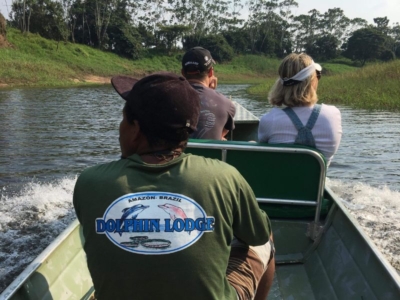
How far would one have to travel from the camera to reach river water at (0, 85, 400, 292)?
5.29 metres

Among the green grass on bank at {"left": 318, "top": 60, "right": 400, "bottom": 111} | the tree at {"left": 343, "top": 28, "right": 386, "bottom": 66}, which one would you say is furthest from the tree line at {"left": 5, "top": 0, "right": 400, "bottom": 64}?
the green grass on bank at {"left": 318, "top": 60, "right": 400, "bottom": 111}

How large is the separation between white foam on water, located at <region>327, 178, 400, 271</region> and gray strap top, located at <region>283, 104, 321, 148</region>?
219 centimetres

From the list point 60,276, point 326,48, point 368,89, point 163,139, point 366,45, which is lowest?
point 368,89

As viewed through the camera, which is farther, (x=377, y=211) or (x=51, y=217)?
(x=377, y=211)

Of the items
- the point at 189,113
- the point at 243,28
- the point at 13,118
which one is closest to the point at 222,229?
the point at 189,113

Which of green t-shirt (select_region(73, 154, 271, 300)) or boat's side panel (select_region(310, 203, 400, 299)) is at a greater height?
green t-shirt (select_region(73, 154, 271, 300))

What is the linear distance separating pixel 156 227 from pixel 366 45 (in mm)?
77288

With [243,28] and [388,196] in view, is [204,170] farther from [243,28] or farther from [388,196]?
[243,28]

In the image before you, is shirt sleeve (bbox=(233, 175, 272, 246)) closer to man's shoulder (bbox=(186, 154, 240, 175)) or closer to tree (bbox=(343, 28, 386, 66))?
man's shoulder (bbox=(186, 154, 240, 175))

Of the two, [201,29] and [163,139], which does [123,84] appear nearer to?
[163,139]

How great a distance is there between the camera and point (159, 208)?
4.95 ft

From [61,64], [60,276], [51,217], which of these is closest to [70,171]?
[51,217]

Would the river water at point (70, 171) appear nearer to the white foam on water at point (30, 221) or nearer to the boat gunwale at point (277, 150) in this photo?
the white foam on water at point (30, 221)

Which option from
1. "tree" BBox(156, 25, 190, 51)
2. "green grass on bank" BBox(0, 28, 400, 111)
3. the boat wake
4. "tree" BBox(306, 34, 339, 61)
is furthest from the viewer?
"tree" BBox(306, 34, 339, 61)
